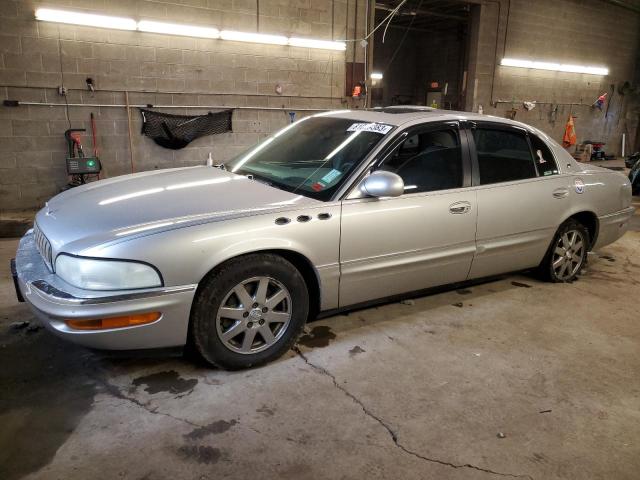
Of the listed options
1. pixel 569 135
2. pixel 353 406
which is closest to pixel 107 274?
pixel 353 406

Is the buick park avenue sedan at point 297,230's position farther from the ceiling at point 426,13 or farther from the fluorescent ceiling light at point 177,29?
the ceiling at point 426,13

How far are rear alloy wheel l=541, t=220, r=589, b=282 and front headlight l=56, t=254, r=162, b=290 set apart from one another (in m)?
3.42

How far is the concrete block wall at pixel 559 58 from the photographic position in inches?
459

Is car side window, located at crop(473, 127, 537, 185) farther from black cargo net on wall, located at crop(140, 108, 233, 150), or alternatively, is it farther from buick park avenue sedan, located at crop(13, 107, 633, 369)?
black cargo net on wall, located at crop(140, 108, 233, 150)

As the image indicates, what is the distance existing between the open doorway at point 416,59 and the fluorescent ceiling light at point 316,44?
766 cm

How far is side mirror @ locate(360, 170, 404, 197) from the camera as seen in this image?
3008mm

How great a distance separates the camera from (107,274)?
7.98ft

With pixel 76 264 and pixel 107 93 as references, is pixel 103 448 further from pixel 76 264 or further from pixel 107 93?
pixel 107 93

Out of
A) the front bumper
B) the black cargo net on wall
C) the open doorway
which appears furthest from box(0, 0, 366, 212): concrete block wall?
the open doorway

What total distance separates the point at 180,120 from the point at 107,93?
3.58 feet

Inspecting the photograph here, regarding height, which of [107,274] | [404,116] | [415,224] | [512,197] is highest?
[404,116]

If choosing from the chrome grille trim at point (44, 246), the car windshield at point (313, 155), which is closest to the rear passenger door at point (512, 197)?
the car windshield at point (313, 155)

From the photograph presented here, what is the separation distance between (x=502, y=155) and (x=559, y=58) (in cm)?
1139

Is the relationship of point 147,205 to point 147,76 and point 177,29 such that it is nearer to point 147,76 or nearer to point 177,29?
point 147,76
